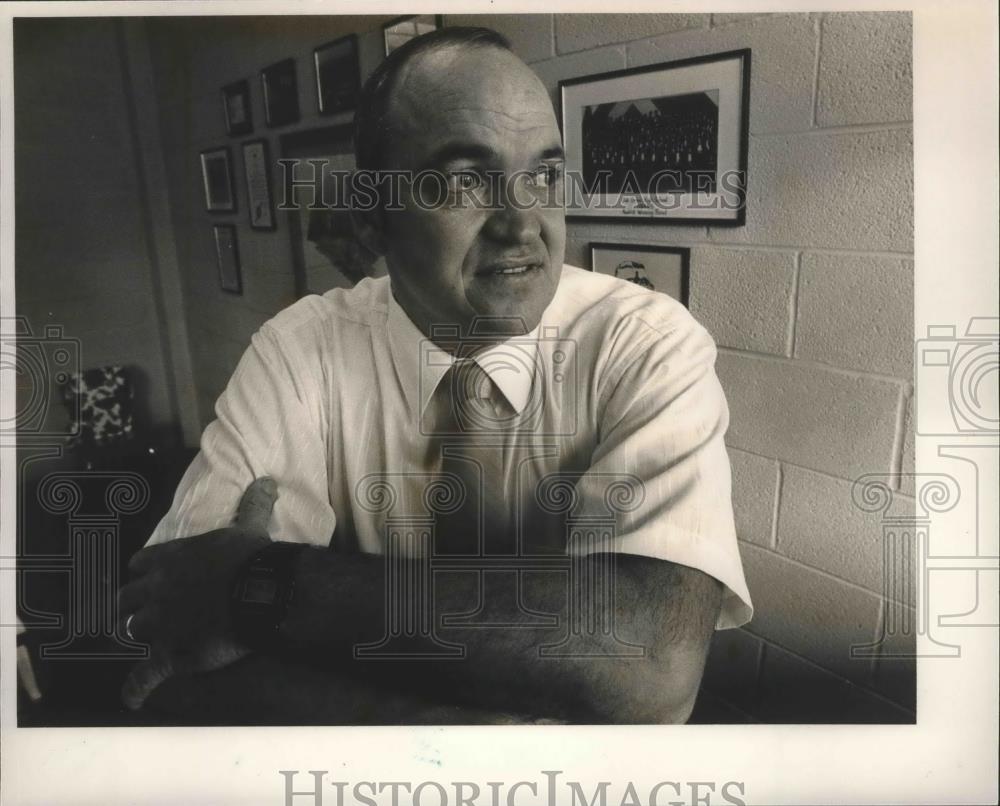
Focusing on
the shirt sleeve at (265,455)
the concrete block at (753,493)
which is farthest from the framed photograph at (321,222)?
the concrete block at (753,493)

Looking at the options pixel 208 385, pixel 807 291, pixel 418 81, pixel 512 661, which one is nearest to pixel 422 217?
pixel 418 81

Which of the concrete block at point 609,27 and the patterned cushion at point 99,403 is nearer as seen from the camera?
the concrete block at point 609,27

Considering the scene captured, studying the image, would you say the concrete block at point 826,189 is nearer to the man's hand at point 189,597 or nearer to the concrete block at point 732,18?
the concrete block at point 732,18

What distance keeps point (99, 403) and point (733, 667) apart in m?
1.17

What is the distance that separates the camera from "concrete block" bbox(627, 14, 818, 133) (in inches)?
46.6

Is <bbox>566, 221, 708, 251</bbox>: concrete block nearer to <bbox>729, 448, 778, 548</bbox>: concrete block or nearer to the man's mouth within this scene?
the man's mouth

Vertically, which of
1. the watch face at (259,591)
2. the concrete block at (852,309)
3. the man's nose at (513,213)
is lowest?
the watch face at (259,591)

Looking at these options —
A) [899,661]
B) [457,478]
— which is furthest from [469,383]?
[899,661]

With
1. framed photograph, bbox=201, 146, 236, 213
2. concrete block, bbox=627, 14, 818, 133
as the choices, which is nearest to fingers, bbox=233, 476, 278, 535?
framed photograph, bbox=201, 146, 236, 213

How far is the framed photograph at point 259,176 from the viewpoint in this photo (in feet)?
4.18

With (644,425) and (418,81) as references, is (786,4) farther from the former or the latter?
(644,425)

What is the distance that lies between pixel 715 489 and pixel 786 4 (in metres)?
0.77

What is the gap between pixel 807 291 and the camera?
121 cm
